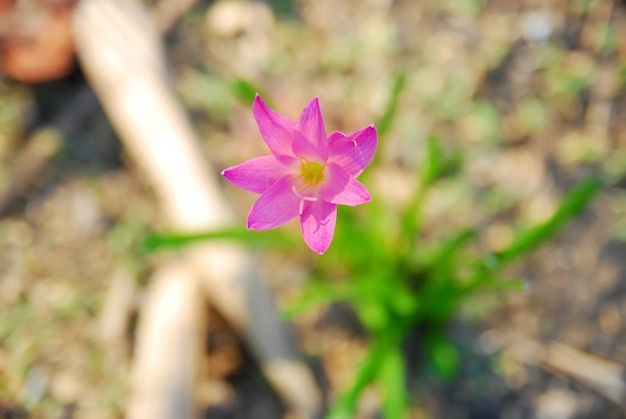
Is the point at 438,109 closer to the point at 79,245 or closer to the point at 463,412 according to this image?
the point at 463,412

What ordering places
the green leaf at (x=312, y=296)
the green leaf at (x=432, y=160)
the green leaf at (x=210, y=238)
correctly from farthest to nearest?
the green leaf at (x=432, y=160) < the green leaf at (x=312, y=296) < the green leaf at (x=210, y=238)

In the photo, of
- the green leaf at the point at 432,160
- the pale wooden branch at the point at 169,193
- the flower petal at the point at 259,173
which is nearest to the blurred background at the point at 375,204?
the green leaf at the point at 432,160

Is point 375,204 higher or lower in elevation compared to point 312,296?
higher

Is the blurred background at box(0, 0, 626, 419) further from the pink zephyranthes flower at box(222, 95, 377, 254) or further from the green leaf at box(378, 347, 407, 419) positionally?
the pink zephyranthes flower at box(222, 95, 377, 254)

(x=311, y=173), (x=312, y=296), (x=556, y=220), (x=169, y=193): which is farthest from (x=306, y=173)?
(x=169, y=193)

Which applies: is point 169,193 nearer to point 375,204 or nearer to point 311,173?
point 375,204

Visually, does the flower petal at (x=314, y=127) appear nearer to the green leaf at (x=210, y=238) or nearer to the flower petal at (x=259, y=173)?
the flower petal at (x=259, y=173)

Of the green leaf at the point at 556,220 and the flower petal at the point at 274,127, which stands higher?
the flower petal at the point at 274,127
